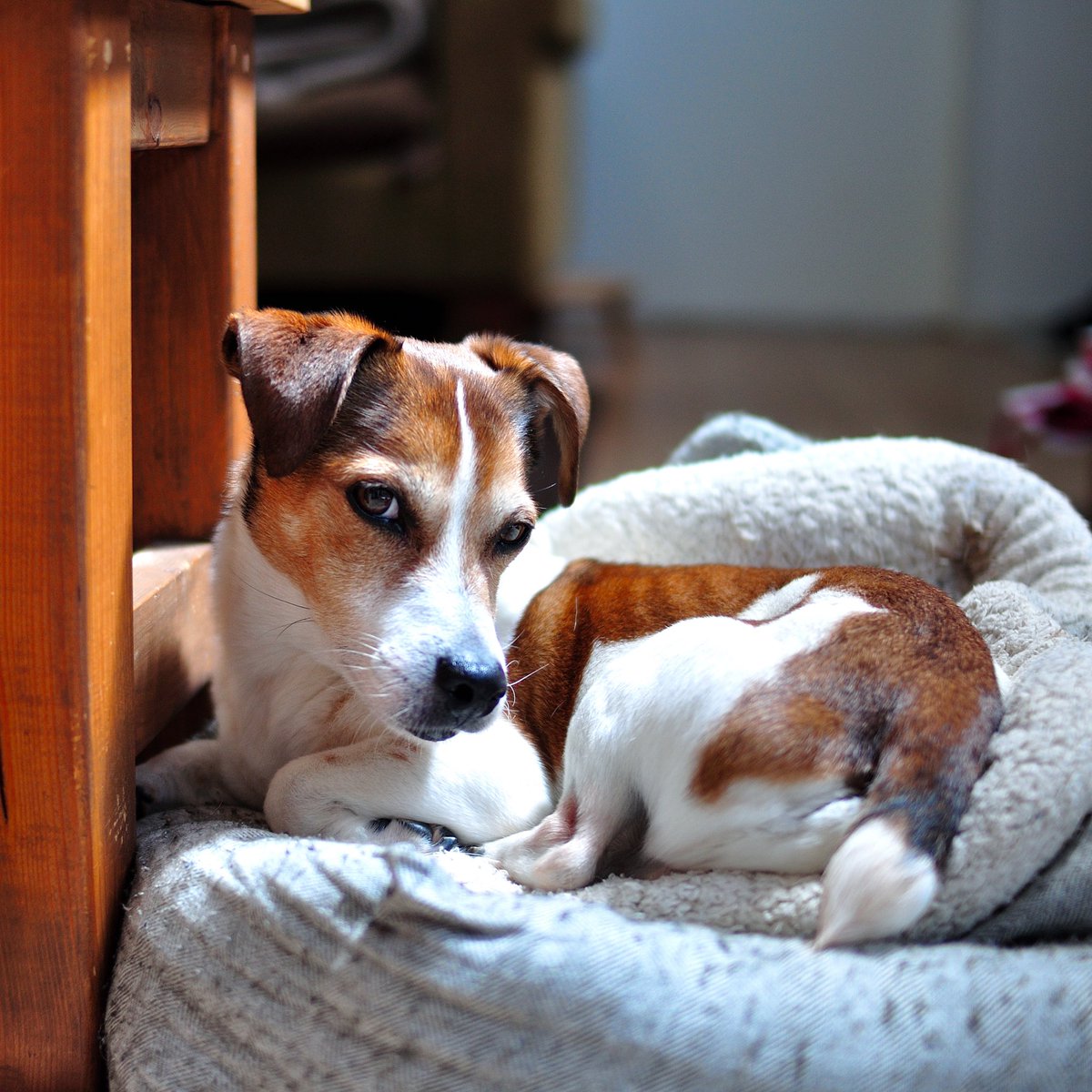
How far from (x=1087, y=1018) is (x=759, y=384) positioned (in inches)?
195

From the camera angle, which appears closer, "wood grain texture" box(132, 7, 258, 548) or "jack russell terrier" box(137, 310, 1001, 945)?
"jack russell terrier" box(137, 310, 1001, 945)

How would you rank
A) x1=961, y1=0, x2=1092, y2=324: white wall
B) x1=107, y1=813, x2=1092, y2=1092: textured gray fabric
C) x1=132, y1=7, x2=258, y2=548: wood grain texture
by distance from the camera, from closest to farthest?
x1=107, y1=813, x2=1092, y2=1092: textured gray fabric
x1=132, y1=7, x2=258, y2=548: wood grain texture
x1=961, y1=0, x2=1092, y2=324: white wall

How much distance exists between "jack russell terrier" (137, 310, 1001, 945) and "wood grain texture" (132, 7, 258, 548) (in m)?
0.20

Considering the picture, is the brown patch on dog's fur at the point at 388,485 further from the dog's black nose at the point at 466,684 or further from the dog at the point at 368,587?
the dog's black nose at the point at 466,684

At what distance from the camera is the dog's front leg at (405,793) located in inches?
57.7

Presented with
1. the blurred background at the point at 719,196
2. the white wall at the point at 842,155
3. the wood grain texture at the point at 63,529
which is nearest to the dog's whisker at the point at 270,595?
the wood grain texture at the point at 63,529

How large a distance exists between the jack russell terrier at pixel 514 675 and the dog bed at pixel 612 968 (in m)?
0.06

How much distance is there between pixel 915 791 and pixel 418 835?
57 centimetres

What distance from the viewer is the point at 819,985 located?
3.80 ft

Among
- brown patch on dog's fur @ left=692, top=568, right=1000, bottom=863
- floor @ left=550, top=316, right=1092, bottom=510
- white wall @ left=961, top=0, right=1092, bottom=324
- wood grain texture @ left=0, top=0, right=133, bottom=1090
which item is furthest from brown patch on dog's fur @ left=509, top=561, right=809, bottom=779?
white wall @ left=961, top=0, right=1092, bottom=324

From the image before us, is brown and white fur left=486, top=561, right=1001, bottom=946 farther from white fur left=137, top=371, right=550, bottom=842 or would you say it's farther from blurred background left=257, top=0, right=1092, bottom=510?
blurred background left=257, top=0, right=1092, bottom=510

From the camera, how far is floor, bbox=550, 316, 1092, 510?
4754 millimetres

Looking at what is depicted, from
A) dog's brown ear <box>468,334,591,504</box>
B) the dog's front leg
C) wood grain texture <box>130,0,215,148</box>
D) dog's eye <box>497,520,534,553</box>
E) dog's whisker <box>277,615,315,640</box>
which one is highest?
wood grain texture <box>130,0,215,148</box>

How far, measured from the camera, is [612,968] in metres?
1.17
